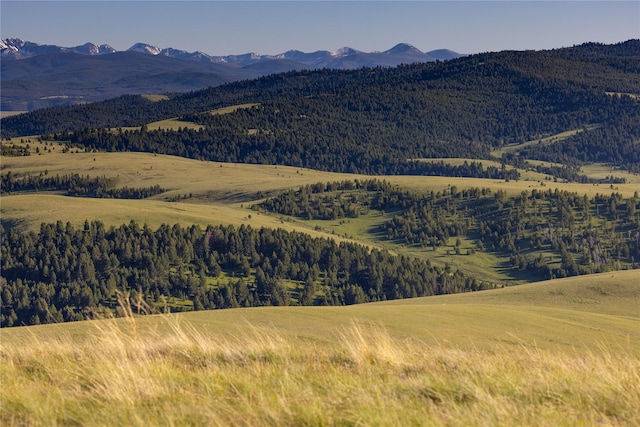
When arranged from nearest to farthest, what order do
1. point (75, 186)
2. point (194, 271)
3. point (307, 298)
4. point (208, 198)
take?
point (307, 298) < point (194, 271) < point (208, 198) < point (75, 186)

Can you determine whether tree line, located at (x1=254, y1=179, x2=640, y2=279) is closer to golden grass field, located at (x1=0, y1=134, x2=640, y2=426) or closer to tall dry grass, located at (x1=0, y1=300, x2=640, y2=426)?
golden grass field, located at (x1=0, y1=134, x2=640, y2=426)

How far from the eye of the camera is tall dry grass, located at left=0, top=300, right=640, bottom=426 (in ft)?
27.8

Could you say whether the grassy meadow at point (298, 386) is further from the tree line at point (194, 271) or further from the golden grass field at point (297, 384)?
the tree line at point (194, 271)

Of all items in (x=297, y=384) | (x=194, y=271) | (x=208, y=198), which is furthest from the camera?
(x=208, y=198)

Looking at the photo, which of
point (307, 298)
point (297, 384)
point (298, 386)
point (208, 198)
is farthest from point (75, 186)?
point (298, 386)

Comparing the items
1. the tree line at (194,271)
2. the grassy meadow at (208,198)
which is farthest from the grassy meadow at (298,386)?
the grassy meadow at (208,198)

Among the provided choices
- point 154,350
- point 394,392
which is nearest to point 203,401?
point 394,392

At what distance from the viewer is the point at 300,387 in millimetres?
9539

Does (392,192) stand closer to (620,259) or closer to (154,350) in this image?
(620,259)

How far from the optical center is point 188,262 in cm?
8625

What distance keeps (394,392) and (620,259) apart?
97.9 m

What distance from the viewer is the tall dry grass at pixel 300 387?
27.8 ft

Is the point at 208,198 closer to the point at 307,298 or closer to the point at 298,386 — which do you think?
the point at 307,298

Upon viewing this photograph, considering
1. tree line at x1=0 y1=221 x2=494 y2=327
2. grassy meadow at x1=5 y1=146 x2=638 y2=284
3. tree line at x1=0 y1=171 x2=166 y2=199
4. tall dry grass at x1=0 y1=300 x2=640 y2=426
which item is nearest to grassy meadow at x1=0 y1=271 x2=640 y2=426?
tall dry grass at x1=0 y1=300 x2=640 y2=426
